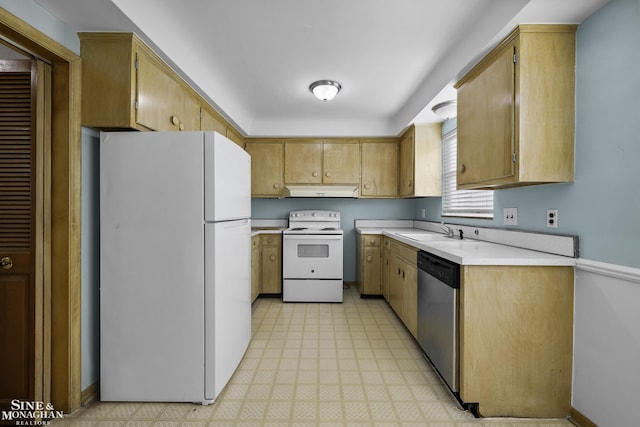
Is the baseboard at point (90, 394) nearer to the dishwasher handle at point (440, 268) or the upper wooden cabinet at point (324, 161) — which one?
the dishwasher handle at point (440, 268)

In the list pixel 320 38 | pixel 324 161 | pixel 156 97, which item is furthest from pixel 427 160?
pixel 156 97

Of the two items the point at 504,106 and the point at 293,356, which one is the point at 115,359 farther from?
the point at 504,106

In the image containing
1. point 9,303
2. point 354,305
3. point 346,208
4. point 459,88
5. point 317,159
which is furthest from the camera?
point 346,208

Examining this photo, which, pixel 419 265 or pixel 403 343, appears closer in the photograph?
pixel 419 265

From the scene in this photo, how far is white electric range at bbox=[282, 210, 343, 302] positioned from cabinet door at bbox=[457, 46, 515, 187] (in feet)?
6.23

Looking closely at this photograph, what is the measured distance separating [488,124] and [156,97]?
87.6 inches

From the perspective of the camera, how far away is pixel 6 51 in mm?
1676

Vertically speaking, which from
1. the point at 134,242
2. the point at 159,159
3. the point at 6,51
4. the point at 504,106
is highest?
the point at 6,51

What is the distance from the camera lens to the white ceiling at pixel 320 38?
5.30 ft

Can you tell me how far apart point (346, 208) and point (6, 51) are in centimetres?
365

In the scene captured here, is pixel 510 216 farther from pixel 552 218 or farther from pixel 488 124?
pixel 488 124

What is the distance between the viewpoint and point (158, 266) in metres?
1.72

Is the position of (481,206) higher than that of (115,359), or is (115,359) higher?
(481,206)

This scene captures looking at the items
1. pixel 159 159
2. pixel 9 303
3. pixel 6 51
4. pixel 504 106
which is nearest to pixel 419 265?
pixel 504 106
